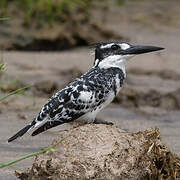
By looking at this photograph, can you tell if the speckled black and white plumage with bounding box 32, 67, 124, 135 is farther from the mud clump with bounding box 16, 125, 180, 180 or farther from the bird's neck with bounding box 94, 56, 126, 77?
the mud clump with bounding box 16, 125, 180, 180

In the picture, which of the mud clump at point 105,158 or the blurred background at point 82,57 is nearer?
the mud clump at point 105,158

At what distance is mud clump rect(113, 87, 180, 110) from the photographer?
7910 mm

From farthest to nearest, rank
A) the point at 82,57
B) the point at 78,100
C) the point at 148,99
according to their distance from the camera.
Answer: the point at 82,57
the point at 148,99
the point at 78,100

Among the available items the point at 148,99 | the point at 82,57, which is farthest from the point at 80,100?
the point at 82,57

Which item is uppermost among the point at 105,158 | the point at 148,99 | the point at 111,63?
the point at 111,63

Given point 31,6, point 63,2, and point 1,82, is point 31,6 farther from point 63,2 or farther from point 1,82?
point 1,82

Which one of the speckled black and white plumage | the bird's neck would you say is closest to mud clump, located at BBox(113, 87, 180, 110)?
A: the bird's neck

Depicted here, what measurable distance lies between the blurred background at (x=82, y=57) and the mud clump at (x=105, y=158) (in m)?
1.14

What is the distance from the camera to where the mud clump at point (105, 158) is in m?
4.02

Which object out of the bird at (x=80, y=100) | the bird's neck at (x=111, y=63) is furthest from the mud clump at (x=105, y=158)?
the bird's neck at (x=111, y=63)

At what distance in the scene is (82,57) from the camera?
1012 cm

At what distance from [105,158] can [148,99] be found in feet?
13.6

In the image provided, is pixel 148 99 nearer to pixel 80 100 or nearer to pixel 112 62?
pixel 112 62

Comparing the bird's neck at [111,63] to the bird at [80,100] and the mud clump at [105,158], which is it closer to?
the bird at [80,100]
